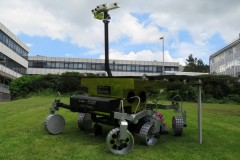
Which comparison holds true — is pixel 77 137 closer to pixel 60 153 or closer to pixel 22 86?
pixel 60 153

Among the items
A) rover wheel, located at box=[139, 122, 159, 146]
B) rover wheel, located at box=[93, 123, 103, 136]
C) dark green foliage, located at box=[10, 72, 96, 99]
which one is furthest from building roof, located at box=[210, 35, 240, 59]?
rover wheel, located at box=[139, 122, 159, 146]

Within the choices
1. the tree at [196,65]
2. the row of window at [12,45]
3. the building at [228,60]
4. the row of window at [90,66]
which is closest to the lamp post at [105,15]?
the row of window at [12,45]

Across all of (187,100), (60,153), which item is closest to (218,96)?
(187,100)

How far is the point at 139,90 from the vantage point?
8.83 metres

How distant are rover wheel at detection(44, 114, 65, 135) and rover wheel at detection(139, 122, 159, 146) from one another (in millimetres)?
2534

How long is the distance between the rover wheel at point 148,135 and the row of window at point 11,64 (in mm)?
47860

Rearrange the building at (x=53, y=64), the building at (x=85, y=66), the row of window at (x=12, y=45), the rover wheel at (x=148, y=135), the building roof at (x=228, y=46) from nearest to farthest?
the rover wheel at (x=148, y=135)
the row of window at (x=12, y=45)
the building at (x=53, y=64)
the building roof at (x=228, y=46)
the building at (x=85, y=66)

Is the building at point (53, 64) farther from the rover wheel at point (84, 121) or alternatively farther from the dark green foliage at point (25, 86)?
the rover wheel at point (84, 121)

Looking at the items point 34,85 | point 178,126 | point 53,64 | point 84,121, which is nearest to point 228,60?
point 53,64

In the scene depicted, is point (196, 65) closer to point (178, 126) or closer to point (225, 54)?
point (225, 54)

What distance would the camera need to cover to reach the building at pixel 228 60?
76750 mm

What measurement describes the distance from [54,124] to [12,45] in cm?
5396

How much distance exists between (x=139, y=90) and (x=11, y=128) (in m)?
4.12

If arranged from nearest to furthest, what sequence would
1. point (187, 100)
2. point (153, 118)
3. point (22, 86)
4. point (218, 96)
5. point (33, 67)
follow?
1. point (153, 118)
2. point (187, 100)
3. point (218, 96)
4. point (22, 86)
5. point (33, 67)
